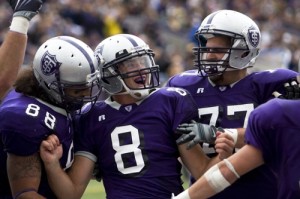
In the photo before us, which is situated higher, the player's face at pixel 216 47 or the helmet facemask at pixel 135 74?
the player's face at pixel 216 47

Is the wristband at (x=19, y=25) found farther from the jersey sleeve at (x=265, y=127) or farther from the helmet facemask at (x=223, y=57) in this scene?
the jersey sleeve at (x=265, y=127)

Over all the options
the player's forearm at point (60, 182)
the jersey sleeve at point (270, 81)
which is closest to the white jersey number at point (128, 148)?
the player's forearm at point (60, 182)

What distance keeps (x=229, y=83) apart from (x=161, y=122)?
1.83ft

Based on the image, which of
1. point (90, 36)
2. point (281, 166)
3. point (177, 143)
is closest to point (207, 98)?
point (177, 143)

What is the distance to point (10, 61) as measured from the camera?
443cm

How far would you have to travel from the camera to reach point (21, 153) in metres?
4.29

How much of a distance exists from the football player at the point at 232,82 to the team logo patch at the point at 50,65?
0.82 m

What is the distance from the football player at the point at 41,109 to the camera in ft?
14.1

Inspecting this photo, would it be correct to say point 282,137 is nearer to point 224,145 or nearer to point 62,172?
point 224,145

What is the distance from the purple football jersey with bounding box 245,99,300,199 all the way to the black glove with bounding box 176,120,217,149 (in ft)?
1.87

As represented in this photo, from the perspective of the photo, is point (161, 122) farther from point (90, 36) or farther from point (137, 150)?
point (90, 36)

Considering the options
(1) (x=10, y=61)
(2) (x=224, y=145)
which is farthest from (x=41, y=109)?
(2) (x=224, y=145)

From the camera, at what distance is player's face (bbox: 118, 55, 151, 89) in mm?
4641

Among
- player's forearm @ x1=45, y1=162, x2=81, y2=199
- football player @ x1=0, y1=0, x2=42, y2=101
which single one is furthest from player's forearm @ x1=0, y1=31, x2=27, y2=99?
player's forearm @ x1=45, y1=162, x2=81, y2=199
